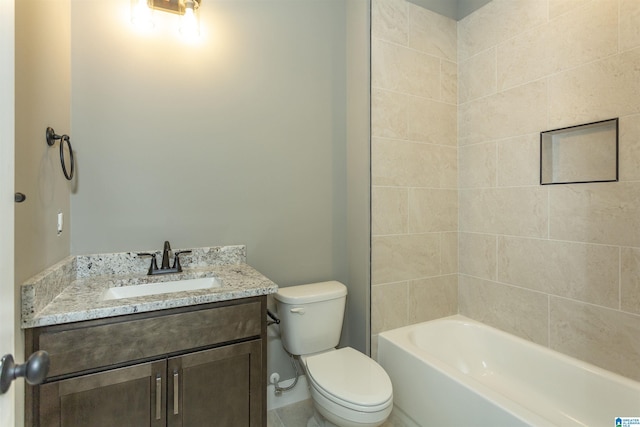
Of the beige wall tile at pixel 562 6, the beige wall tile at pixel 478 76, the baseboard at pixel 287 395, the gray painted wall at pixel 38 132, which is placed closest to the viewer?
the gray painted wall at pixel 38 132

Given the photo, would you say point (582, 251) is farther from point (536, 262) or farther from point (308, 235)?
point (308, 235)

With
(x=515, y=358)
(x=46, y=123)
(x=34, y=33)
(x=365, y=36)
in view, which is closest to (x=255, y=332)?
(x=46, y=123)

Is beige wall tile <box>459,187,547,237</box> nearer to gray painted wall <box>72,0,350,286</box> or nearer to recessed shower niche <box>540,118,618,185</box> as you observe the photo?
recessed shower niche <box>540,118,618,185</box>

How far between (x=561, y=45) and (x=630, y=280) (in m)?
1.22

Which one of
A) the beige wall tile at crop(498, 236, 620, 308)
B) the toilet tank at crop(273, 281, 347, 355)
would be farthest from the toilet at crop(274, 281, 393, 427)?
the beige wall tile at crop(498, 236, 620, 308)

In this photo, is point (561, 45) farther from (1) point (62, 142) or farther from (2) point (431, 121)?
(1) point (62, 142)

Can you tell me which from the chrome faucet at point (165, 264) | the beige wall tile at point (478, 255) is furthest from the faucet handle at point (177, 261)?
the beige wall tile at point (478, 255)

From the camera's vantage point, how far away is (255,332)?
4.37 feet

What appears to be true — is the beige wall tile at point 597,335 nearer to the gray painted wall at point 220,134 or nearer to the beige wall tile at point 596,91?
the beige wall tile at point 596,91

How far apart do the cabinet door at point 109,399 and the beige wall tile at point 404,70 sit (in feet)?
6.09

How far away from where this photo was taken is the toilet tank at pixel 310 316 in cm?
171

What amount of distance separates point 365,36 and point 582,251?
1.69 m

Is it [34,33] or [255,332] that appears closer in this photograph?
[34,33]

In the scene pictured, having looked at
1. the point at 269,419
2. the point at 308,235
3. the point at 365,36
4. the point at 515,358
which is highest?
the point at 365,36
